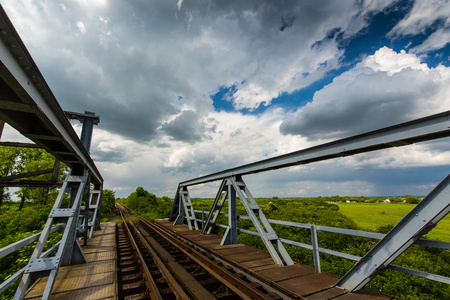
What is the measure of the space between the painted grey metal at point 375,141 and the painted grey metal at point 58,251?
5406mm

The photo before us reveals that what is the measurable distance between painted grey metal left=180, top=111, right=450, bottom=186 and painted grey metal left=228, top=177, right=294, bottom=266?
1.38m

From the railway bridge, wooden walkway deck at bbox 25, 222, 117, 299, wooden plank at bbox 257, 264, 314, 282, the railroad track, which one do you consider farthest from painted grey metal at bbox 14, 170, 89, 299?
wooden plank at bbox 257, 264, 314, 282

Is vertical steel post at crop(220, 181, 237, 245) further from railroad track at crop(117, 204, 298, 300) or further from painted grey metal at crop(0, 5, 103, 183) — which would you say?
painted grey metal at crop(0, 5, 103, 183)

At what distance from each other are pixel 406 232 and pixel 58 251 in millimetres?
6568

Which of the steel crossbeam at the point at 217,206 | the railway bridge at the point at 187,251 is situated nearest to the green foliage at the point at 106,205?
the steel crossbeam at the point at 217,206

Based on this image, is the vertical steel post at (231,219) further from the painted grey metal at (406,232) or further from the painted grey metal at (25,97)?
the painted grey metal at (25,97)

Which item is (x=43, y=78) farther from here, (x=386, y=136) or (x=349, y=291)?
(x=349, y=291)

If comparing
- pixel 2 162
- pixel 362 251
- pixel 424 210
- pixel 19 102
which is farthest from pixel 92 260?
pixel 2 162

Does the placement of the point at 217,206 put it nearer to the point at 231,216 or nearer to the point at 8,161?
the point at 231,216

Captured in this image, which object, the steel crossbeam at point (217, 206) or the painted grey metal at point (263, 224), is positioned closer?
the painted grey metal at point (263, 224)

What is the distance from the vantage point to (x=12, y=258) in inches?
344

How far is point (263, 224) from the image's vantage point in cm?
623

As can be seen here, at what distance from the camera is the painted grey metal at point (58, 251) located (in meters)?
3.70

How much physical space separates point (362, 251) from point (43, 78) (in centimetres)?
925
